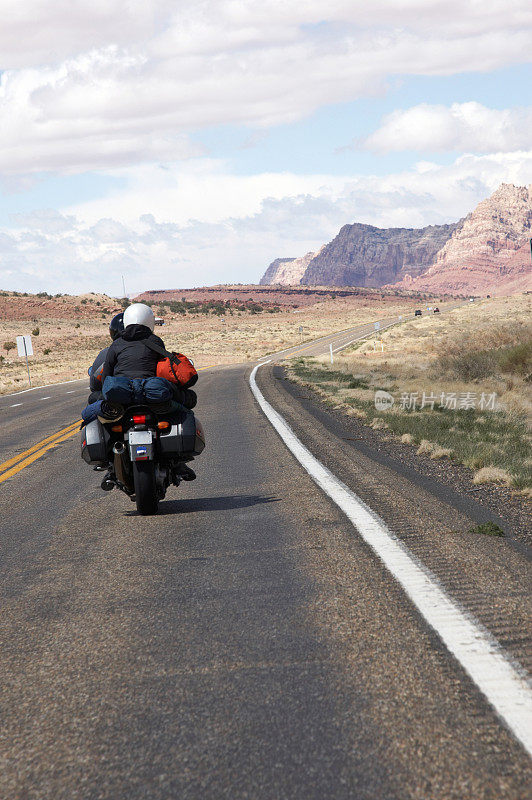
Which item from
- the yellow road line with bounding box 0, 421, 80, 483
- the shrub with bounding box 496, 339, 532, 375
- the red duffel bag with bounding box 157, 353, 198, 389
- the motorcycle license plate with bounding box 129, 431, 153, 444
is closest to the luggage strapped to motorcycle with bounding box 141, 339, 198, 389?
the red duffel bag with bounding box 157, 353, 198, 389

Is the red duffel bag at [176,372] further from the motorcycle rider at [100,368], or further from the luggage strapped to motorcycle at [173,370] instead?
the motorcycle rider at [100,368]

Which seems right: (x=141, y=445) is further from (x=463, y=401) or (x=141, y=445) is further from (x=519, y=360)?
(x=519, y=360)

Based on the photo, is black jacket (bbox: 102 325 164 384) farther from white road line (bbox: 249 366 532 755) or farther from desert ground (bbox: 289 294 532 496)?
desert ground (bbox: 289 294 532 496)

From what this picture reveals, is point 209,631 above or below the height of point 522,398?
above

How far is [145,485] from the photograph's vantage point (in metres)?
6.80

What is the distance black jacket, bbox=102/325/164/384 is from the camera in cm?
685

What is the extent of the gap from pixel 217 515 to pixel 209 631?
3.03 metres

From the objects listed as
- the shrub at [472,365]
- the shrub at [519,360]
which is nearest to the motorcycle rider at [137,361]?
the shrub at [519,360]

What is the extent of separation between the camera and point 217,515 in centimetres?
701

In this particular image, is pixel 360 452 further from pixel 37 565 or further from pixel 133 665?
pixel 133 665

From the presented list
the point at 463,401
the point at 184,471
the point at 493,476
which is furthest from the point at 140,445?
the point at 463,401

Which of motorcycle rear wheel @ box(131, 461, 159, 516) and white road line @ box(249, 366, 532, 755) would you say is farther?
motorcycle rear wheel @ box(131, 461, 159, 516)

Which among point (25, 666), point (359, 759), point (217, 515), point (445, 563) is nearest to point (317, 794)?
point (359, 759)

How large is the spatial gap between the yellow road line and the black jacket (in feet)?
12.7
